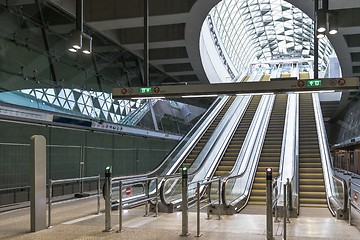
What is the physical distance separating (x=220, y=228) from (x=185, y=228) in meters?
1.09

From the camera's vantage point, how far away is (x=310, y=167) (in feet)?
46.6

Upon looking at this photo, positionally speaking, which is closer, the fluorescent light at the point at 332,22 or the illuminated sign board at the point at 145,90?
the fluorescent light at the point at 332,22

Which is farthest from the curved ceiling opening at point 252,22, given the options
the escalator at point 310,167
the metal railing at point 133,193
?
the metal railing at point 133,193

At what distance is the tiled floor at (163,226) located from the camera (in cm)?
717

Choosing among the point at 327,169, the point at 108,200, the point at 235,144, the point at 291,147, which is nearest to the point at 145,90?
the point at 108,200

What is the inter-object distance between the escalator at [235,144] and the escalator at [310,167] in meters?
2.39

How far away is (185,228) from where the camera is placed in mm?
7219

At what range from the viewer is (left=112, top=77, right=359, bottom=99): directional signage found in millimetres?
10180

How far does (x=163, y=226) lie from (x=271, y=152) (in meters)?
8.44

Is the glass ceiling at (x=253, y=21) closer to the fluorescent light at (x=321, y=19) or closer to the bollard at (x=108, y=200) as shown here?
the fluorescent light at (x=321, y=19)

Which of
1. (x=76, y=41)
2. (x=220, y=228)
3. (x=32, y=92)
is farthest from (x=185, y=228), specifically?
(x=32, y=92)

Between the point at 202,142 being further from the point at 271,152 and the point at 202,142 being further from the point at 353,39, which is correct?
the point at 353,39

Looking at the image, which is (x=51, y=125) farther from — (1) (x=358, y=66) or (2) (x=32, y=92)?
(1) (x=358, y=66)

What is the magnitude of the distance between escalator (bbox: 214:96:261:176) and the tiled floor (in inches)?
174
